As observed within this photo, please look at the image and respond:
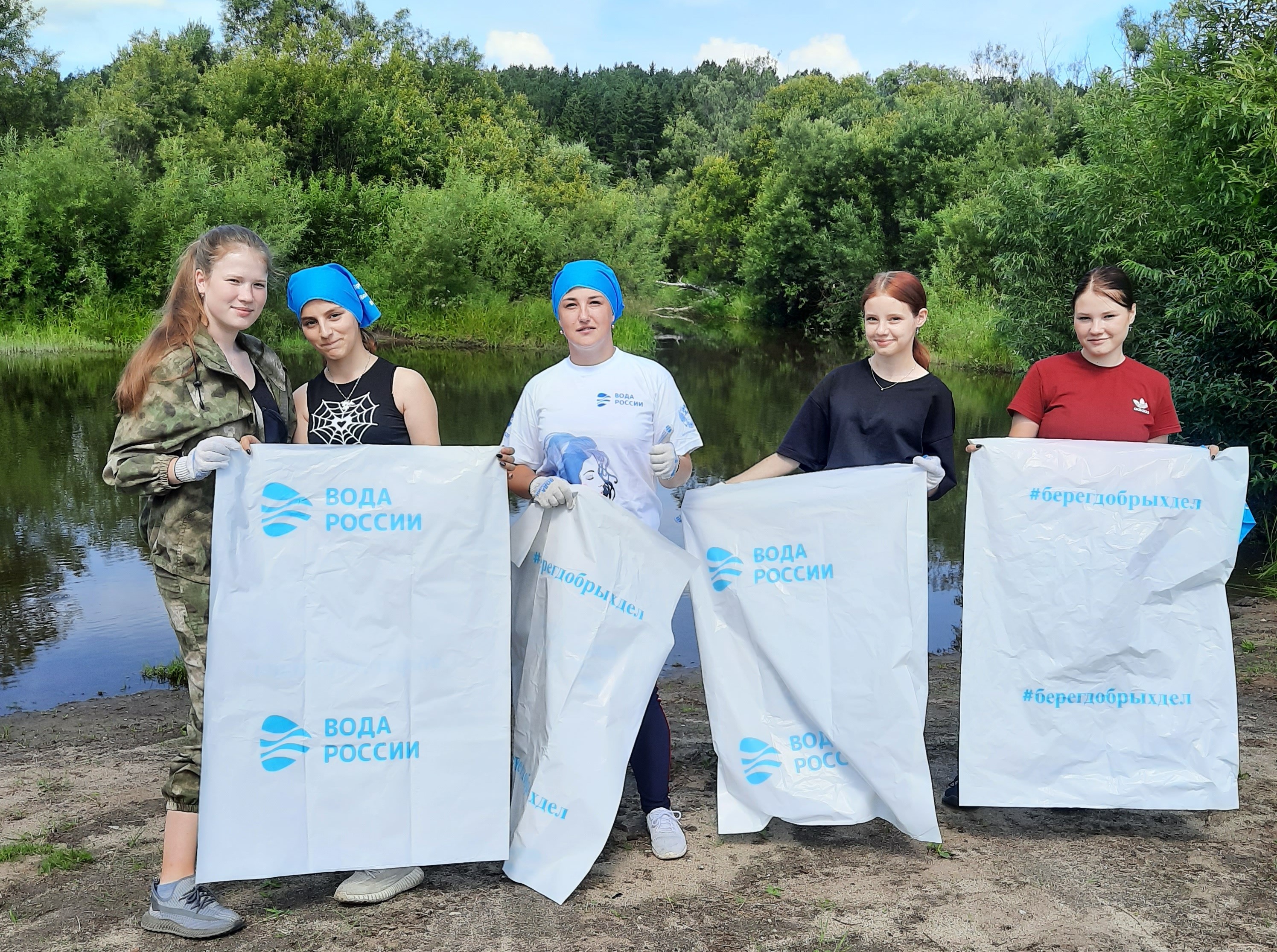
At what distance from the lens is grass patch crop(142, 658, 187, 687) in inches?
237

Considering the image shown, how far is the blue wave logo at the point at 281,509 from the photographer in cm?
276

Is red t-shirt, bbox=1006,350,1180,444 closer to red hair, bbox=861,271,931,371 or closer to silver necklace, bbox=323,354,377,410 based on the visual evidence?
red hair, bbox=861,271,931,371

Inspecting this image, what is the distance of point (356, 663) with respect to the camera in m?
2.79

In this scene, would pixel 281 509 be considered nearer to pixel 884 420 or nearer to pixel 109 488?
pixel 884 420

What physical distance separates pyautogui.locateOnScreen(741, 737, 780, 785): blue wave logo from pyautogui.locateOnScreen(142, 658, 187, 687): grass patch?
160 inches

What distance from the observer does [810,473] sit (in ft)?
10.4

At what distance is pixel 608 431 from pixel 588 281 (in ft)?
1.54

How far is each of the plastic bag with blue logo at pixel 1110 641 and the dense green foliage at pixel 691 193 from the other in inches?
207

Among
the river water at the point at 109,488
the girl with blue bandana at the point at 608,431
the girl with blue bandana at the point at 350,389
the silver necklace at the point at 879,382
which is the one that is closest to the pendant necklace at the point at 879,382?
the silver necklace at the point at 879,382

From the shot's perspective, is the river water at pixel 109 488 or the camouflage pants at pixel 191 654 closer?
the camouflage pants at pixel 191 654

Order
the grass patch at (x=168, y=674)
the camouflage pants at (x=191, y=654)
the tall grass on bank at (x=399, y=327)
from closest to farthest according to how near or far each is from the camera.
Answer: the camouflage pants at (x=191, y=654), the grass patch at (x=168, y=674), the tall grass on bank at (x=399, y=327)

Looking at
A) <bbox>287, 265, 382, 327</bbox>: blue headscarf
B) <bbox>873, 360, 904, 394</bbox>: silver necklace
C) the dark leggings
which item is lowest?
the dark leggings

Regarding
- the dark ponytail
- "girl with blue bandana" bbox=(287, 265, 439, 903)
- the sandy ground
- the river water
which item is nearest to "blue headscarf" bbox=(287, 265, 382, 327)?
"girl with blue bandana" bbox=(287, 265, 439, 903)

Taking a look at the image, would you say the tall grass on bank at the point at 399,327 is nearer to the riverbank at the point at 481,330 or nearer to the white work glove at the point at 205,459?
the riverbank at the point at 481,330
